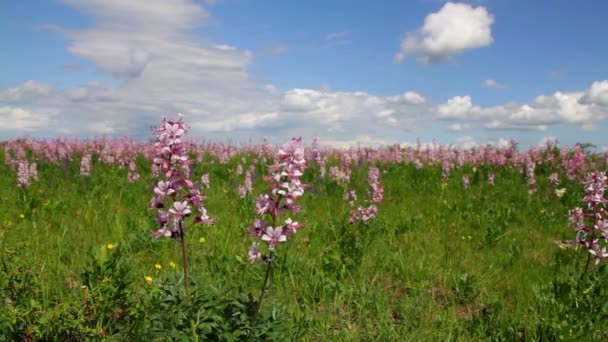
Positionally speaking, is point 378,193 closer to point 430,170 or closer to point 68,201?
point 68,201

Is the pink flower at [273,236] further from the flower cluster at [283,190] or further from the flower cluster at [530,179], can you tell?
the flower cluster at [530,179]

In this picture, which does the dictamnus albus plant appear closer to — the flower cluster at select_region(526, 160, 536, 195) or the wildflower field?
the wildflower field

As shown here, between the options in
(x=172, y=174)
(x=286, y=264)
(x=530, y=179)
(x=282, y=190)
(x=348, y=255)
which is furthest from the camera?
(x=530, y=179)

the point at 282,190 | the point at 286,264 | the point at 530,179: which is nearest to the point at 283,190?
the point at 282,190

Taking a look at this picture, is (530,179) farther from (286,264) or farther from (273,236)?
(273,236)

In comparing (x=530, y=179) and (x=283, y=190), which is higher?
(x=283, y=190)

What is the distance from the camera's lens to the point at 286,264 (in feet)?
17.5

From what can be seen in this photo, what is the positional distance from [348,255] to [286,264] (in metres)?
0.79

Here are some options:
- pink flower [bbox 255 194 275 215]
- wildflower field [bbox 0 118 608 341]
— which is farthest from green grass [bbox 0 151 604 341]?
pink flower [bbox 255 194 275 215]

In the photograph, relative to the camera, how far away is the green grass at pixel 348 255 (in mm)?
4562

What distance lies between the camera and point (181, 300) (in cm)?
346

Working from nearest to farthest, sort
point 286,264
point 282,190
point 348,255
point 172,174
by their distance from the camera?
point 282,190 → point 172,174 → point 286,264 → point 348,255

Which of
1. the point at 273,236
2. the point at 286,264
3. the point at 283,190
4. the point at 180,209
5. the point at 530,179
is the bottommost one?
the point at 286,264

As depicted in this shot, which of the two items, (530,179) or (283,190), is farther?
(530,179)
